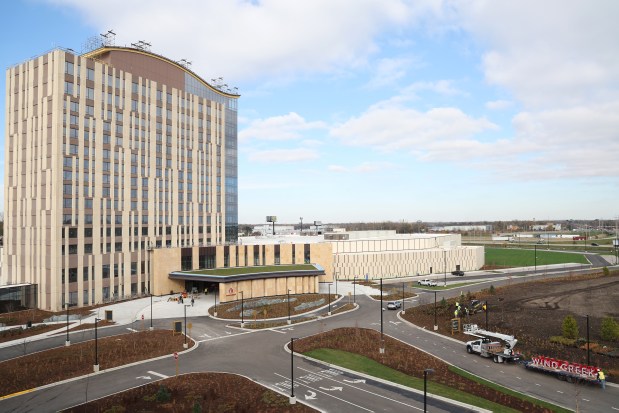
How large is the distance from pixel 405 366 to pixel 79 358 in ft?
106

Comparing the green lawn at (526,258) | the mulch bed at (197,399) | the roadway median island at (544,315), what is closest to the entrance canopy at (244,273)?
the roadway median island at (544,315)

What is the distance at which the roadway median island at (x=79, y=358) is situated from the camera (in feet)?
123

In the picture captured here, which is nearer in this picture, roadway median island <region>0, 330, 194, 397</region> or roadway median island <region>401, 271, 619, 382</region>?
roadway median island <region>0, 330, 194, 397</region>

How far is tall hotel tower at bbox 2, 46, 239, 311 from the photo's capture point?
229 ft

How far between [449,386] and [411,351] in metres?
10.1

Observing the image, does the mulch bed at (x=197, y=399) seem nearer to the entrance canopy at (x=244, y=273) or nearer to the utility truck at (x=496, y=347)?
the utility truck at (x=496, y=347)

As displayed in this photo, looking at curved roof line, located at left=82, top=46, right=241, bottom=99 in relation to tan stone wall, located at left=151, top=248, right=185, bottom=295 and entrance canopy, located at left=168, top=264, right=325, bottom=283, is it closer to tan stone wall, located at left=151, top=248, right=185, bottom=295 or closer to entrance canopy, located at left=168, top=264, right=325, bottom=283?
tan stone wall, located at left=151, top=248, right=185, bottom=295

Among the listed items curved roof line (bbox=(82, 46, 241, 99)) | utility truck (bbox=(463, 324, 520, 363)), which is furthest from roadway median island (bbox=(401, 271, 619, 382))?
curved roof line (bbox=(82, 46, 241, 99))

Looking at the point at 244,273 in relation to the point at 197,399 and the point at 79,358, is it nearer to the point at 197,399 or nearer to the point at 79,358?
the point at 79,358

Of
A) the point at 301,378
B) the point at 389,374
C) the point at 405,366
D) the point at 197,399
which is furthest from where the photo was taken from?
the point at 405,366

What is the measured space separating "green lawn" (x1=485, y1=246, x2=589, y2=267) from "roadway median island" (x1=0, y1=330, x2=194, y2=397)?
111 meters

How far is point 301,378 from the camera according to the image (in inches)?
1508

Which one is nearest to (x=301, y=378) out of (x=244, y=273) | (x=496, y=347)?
(x=496, y=347)

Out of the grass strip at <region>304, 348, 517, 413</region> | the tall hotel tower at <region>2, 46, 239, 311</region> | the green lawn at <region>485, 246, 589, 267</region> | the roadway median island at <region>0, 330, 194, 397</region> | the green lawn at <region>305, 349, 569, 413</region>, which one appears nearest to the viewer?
the green lawn at <region>305, 349, 569, 413</region>
